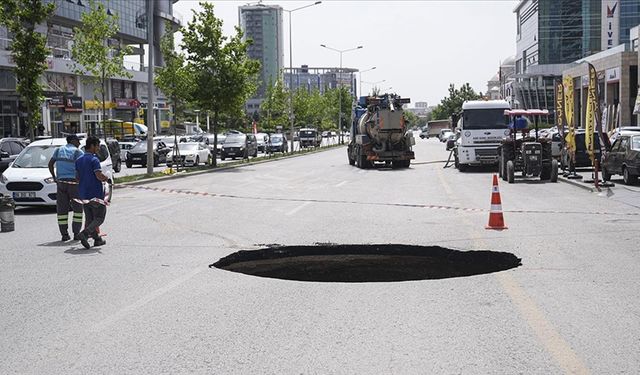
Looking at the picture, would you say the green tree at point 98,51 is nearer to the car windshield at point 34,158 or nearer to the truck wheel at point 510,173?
the car windshield at point 34,158

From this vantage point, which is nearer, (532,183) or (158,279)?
(158,279)

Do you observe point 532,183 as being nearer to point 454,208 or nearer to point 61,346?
point 454,208

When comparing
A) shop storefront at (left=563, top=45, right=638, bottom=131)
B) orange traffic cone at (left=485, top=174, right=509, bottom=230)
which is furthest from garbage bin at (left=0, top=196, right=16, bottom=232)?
shop storefront at (left=563, top=45, right=638, bottom=131)

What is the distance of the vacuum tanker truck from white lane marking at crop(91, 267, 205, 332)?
26.4 metres

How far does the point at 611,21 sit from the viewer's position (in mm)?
89750

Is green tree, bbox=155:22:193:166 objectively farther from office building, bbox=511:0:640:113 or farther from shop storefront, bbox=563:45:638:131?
office building, bbox=511:0:640:113

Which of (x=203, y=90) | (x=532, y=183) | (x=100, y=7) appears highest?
(x=100, y=7)

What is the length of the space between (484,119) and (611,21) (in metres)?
66.4

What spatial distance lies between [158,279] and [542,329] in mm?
4498

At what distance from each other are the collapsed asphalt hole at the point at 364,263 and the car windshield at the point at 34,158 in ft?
33.8

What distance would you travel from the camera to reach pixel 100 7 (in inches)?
1318

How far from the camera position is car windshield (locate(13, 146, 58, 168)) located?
1906 centimetres

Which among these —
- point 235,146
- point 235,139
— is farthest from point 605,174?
point 235,139

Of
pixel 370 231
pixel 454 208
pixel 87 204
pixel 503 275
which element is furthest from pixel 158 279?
pixel 454 208
